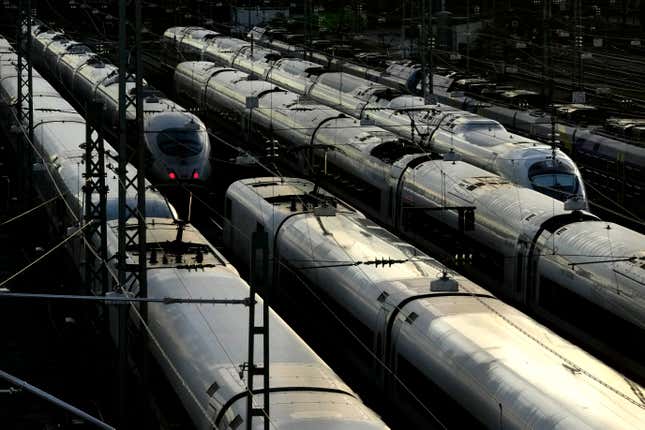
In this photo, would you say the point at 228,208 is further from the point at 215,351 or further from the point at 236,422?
the point at 236,422

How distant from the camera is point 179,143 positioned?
40.7 m

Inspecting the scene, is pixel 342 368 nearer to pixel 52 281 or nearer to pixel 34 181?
pixel 52 281

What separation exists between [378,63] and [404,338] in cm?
5512

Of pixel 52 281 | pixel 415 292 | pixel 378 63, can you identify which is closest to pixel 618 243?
pixel 415 292

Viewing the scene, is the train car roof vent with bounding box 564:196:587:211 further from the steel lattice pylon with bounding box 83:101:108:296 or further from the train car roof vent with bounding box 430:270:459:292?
the steel lattice pylon with bounding box 83:101:108:296

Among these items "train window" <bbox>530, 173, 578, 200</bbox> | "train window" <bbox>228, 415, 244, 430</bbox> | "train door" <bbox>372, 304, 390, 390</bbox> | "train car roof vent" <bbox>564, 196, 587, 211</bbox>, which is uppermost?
"train car roof vent" <bbox>564, 196, 587, 211</bbox>

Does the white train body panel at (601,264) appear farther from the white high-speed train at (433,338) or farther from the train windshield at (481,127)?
the train windshield at (481,127)

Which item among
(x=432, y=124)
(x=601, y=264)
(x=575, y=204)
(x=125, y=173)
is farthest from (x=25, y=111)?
(x=601, y=264)

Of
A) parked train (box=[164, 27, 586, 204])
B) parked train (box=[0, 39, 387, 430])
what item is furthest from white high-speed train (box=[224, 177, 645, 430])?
parked train (box=[164, 27, 586, 204])

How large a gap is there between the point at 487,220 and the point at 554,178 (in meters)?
6.04

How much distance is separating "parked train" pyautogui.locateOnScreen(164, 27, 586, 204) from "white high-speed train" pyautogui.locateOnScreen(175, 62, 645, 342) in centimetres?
139

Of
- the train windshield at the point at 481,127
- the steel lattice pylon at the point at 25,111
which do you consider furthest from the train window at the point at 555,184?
the steel lattice pylon at the point at 25,111

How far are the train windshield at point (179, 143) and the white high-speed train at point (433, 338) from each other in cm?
1199

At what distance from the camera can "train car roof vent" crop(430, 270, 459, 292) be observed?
2112 cm
